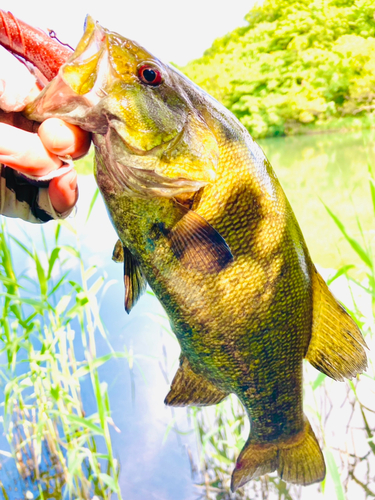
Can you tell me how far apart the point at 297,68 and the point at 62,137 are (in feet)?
109

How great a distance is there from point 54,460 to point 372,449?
7.60 ft

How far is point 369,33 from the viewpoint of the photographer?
29812mm

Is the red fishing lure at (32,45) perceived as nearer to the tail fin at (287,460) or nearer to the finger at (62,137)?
the finger at (62,137)

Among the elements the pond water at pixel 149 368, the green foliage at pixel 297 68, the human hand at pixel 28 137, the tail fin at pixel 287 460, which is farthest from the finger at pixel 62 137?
the green foliage at pixel 297 68

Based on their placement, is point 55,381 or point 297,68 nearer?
point 55,381

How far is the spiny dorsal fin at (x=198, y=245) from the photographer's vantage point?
3.88 ft

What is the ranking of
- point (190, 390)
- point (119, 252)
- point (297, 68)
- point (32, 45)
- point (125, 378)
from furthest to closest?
point (297, 68), point (125, 378), point (190, 390), point (119, 252), point (32, 45)

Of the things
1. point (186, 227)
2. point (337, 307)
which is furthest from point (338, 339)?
point (186, 227)

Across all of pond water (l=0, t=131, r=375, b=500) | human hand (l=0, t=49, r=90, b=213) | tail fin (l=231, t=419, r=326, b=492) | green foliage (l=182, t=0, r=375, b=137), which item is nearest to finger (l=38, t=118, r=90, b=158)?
human hand (l=0, t=49, r=90, b=213)

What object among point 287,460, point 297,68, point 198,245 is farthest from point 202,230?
point 297,68

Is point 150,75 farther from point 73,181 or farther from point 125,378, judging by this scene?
point 125,378

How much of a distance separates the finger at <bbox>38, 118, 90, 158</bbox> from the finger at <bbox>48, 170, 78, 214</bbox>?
0.22 metres

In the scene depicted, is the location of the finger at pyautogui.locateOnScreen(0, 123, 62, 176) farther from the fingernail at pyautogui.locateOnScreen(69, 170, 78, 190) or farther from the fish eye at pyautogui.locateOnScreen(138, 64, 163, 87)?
the fish eye at pyautogui.locateOnScreen(138, 64, 163, 87)

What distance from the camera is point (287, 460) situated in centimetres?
162
